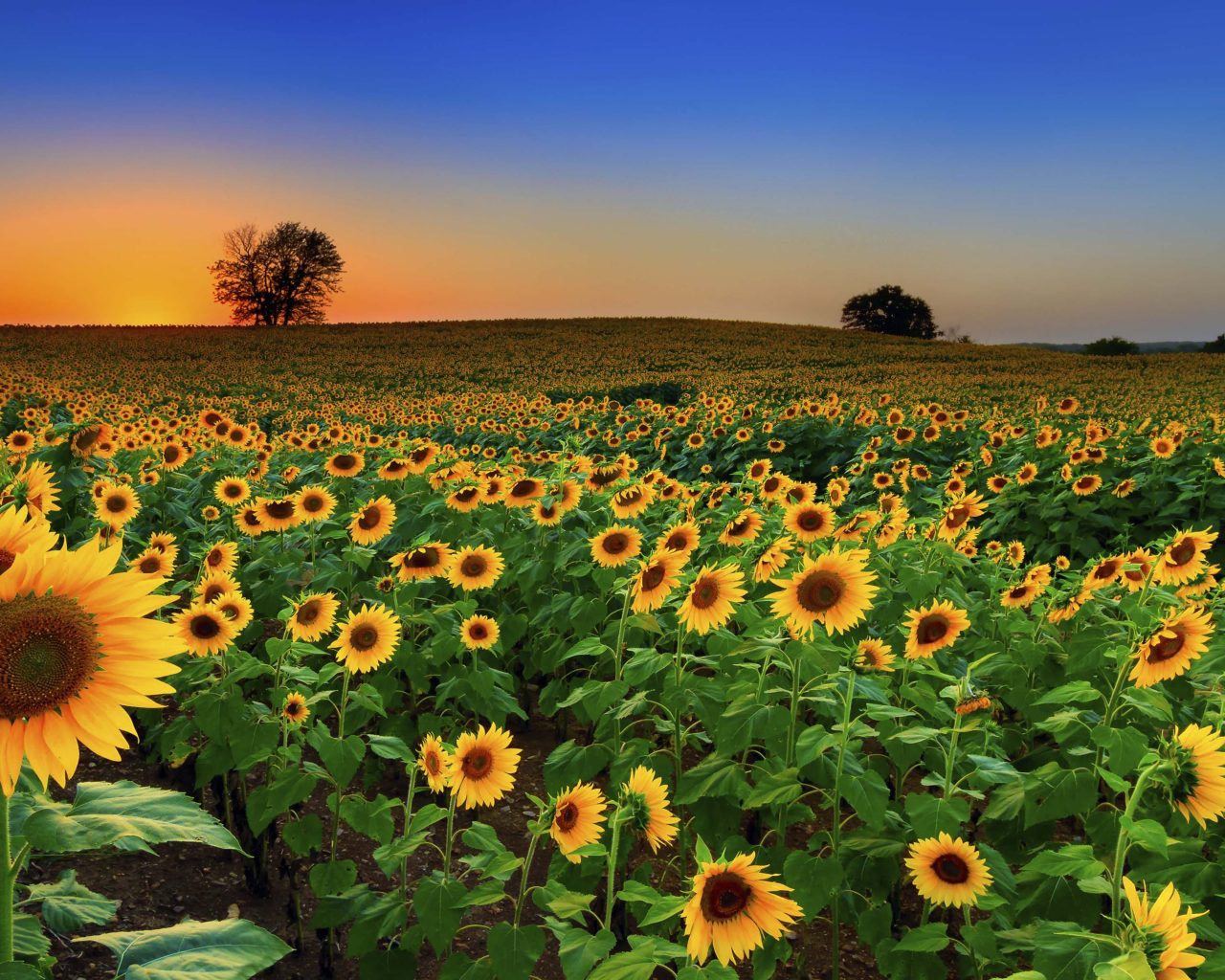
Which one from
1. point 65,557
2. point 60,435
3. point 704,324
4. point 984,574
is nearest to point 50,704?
point 65,557

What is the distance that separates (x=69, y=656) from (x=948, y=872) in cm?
217

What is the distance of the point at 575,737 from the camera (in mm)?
4500

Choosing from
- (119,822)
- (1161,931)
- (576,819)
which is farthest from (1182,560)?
(119,822)

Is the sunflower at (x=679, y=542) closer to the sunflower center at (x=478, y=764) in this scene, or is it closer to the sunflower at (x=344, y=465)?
the sunflower center at (x=478, y=764)

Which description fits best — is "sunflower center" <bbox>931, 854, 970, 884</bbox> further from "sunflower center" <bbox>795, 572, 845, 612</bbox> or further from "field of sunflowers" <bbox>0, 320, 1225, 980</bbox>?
"sunflower center" <bbox>795, 572, 845, 612</bbox>

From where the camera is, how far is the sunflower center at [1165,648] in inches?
107

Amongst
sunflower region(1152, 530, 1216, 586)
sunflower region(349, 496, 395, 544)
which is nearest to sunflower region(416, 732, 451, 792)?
sunflower region(349, 496, 395, 544)

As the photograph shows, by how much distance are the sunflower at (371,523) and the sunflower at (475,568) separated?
2.56 ft

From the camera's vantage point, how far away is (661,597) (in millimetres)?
2996

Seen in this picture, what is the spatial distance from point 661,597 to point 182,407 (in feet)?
74.2

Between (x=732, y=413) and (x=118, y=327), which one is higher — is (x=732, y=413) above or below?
below

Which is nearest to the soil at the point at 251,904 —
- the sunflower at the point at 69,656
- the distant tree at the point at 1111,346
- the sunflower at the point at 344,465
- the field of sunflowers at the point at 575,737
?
the field of sunflowers at the point at 575,737

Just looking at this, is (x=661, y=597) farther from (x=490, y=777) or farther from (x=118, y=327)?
(x=118, y=327)

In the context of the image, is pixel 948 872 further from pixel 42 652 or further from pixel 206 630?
pixel 206 630
